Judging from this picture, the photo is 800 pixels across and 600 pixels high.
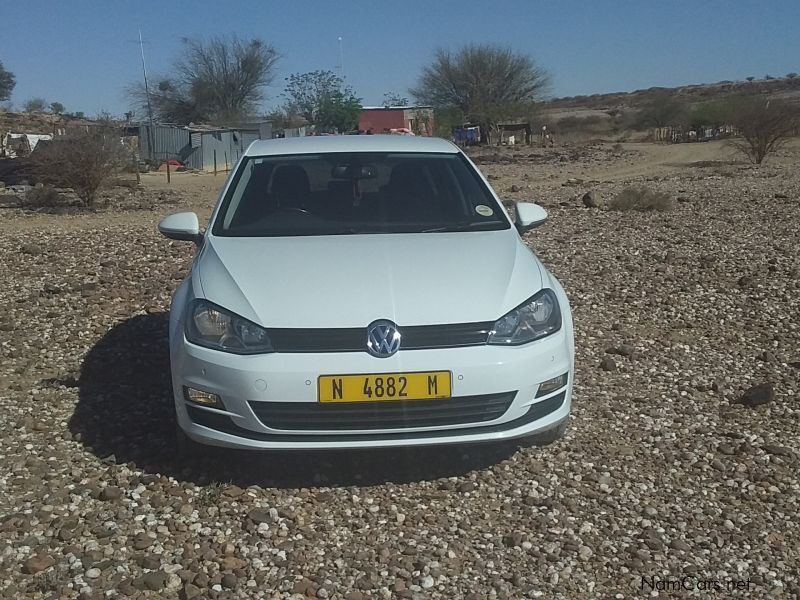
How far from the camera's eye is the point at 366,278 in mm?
3789

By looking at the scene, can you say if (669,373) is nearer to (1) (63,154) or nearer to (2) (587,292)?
(2) (587,292)

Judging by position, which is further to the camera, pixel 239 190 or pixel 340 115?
pixel 340 115

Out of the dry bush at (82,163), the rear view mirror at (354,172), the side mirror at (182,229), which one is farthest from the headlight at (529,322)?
the dry bush at (82,163)

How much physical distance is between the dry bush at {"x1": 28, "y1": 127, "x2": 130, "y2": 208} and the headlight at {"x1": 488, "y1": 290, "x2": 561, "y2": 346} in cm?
1394

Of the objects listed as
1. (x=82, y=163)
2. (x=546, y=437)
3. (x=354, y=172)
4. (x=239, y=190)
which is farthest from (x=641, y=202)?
(x=82, y=163)

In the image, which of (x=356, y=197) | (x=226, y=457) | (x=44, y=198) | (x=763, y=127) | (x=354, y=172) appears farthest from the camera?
(x=763, y=127)

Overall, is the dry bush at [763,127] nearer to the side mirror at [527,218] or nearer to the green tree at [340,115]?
the side mirror at [527,218]

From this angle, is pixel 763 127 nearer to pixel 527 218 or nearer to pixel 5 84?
pixel 527 218

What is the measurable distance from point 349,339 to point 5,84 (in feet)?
243

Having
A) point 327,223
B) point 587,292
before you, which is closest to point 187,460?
point 327,223

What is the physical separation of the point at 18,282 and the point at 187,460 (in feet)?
15.3

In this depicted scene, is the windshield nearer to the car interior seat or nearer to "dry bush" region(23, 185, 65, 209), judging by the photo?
the car interior seat

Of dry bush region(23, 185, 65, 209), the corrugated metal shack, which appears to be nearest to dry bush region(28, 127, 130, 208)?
dry bush region(23, 185, 65, 209)

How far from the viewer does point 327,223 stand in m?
4.57
